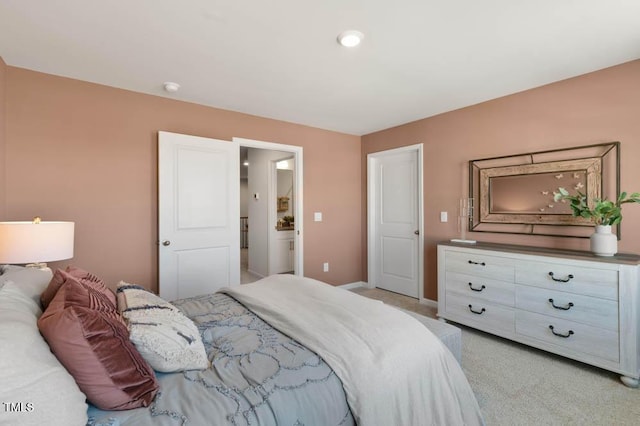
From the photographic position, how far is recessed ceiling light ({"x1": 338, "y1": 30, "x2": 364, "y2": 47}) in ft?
6.66

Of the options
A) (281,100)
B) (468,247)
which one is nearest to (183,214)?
(281,100)

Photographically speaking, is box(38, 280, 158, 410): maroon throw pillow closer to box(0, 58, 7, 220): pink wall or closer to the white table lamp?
the white table lamp

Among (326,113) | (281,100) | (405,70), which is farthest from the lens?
(326,113)

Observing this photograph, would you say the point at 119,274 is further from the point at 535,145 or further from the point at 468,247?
the point at 535,145

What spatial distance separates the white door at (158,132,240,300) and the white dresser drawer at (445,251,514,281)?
2.31 meters

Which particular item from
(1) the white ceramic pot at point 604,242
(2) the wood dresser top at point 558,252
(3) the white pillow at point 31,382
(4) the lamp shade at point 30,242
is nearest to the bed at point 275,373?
(3) the white pillow at point 31,382

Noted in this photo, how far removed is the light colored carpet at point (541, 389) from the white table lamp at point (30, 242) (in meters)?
2.92

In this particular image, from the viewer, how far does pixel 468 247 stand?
3.04m

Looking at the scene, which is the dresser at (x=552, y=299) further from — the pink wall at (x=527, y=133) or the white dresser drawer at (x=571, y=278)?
the pink wall at (x=527, y=133)

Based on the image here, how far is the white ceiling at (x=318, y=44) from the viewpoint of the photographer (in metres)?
1.81

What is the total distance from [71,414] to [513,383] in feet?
8.30

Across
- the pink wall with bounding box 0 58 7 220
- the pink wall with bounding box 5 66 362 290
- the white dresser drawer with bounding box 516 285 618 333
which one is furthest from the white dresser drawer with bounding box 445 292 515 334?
the pink wall with bounding box 0 58 7 220

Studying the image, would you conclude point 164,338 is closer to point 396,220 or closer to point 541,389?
point 541,389

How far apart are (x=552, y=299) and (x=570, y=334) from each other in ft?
0.89
